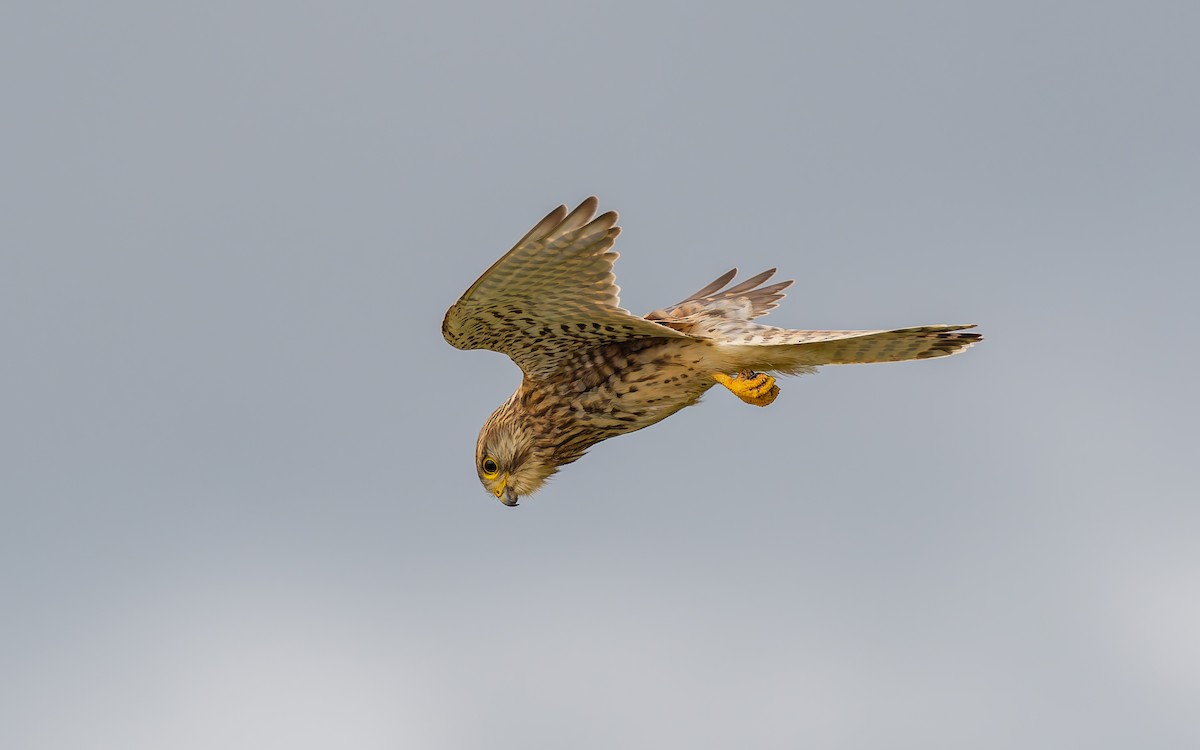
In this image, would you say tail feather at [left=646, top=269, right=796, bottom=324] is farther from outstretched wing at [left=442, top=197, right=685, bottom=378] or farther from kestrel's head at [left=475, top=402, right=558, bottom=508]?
kestrel's head at [left=475, top=402, right=558, bottom=508]

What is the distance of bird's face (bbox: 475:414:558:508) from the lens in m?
9.03

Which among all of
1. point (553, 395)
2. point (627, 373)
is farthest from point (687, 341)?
point (553, 395)

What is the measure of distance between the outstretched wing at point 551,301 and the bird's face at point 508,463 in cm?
55

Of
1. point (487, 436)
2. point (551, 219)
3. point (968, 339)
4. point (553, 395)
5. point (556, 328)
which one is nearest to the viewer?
point (551, 219)

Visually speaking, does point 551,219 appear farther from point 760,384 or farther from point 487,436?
point 487,436

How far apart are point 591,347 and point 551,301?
857mm

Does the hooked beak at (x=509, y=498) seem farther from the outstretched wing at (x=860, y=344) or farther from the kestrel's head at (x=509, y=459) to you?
the outstretched wing at (x=860, y=344)

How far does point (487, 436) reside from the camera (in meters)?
9.36

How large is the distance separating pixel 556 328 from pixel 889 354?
212cm

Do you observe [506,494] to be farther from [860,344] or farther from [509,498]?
[860,344]

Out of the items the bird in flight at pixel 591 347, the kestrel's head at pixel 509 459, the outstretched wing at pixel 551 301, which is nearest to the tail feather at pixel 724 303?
the bird in flight at pixel 591 347

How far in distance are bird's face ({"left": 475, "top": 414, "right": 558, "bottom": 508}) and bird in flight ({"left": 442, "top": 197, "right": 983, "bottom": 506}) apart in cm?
1

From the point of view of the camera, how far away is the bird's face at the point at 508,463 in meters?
9.03

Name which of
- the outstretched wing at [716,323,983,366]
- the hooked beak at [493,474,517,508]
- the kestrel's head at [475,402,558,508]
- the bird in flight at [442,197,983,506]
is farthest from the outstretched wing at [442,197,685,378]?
the hooked beak at [493,474,517,508]
